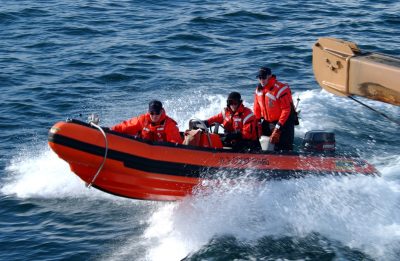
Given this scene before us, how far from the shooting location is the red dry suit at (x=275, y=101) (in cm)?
950

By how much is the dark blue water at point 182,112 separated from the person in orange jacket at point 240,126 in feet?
2.21

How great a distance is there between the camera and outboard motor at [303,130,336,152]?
960 cm

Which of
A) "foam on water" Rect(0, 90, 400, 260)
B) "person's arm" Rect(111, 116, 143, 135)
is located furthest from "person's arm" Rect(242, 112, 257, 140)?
"person's arm" Rect(111, 116, 143, 135)

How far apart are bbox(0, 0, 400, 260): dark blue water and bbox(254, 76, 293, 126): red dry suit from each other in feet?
3.51

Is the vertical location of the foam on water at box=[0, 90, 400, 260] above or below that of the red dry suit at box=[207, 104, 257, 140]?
below

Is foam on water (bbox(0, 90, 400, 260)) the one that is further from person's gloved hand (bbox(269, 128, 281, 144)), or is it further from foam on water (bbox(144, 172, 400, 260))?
person's gloved hand (bbox(269, 128, 281, 144))

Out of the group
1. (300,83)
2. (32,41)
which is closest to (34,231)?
(300,83)

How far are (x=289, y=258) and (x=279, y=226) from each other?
81 centimetres

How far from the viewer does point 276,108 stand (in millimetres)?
9656

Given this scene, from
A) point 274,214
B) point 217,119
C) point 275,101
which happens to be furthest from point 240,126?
point 274,214

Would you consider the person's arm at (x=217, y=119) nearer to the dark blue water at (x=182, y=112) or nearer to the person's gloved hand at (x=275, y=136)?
the person's gloved hand at (x=275, y=136)

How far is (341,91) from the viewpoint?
13.6 ft

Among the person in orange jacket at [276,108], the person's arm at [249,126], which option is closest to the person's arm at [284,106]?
the person in orange jacket at [276,108]

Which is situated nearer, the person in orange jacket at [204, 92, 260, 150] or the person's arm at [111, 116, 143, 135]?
the person's arm at [111, 116, 143, 135]
